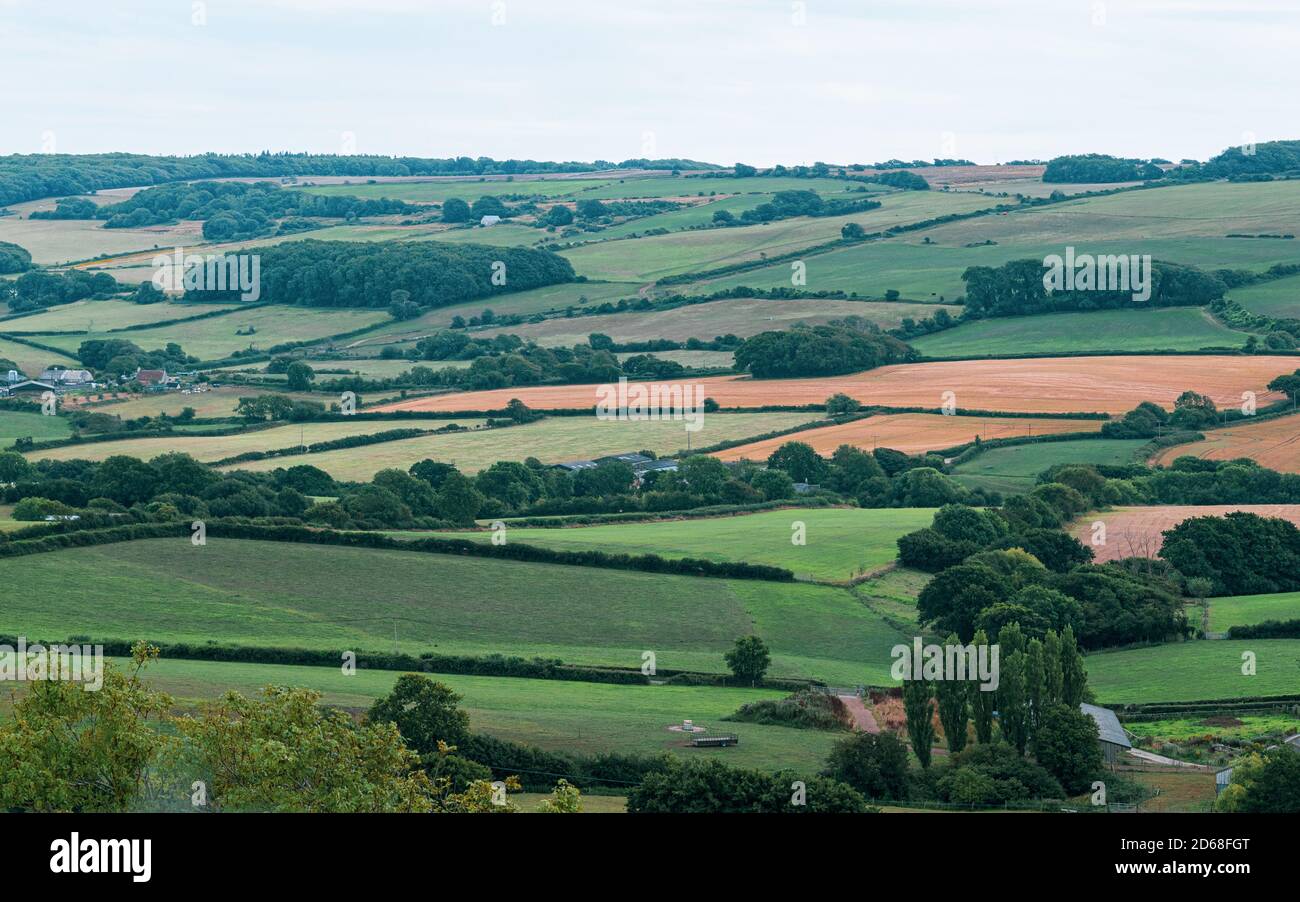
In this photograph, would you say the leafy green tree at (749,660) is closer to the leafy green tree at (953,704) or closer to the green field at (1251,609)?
the leafy green tree at (953,704)

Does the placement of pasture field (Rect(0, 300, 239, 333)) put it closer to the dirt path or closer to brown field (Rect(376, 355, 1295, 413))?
brown field (Rect(376, 355, 1295, 413))

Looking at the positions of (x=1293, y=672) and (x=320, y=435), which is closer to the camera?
(x=1293, y=672)

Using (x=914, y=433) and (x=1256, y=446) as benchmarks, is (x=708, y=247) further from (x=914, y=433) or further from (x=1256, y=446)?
(x=1256, y=446)

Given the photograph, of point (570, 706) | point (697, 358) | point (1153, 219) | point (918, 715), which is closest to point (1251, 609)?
point (918, 715)

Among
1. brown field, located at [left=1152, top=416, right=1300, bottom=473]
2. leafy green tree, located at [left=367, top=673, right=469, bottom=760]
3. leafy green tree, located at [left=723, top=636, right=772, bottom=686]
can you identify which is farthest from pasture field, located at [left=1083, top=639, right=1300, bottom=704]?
brown field, located at [left=1152, top=416, right=1300, bottom=473]

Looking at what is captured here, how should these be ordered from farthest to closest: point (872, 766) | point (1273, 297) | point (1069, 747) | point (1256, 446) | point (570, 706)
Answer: point (1273, 297), point (1256, 446), point (570, 706), point (1069, 747), point (872, 766)
